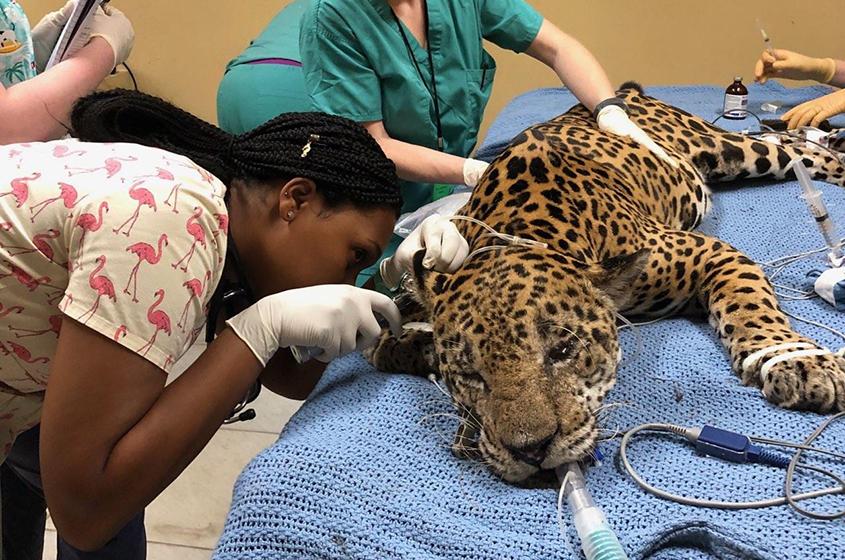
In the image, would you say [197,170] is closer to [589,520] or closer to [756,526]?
[589,520]

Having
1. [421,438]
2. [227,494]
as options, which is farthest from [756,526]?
[227,494]

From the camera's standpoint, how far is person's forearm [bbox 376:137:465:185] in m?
1.82

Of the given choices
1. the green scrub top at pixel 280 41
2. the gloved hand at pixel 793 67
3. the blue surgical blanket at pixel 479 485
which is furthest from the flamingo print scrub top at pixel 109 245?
the gloved hand at pixel 793 67

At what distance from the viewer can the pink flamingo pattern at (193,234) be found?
36.4 inches

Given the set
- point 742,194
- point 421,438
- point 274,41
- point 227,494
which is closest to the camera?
point 421,438

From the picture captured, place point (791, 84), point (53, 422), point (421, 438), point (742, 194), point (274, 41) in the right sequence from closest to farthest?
point (53, 422)
point (421, 438)
point (742, 194)
point (274, 41)
point (791, 84)

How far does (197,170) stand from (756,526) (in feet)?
2.75

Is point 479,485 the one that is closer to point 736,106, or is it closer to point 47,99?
point 47,99

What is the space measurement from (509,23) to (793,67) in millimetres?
1133

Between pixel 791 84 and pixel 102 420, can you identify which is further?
pixel 791 84

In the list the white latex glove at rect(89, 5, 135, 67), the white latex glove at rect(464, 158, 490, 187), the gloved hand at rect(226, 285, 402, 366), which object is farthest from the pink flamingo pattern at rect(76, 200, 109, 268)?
the white latex glove at rect(89, 5, 135, 67)

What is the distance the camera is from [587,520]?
0.93 m

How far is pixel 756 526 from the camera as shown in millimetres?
929

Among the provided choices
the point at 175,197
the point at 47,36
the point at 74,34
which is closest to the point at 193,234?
the point at 175,197
